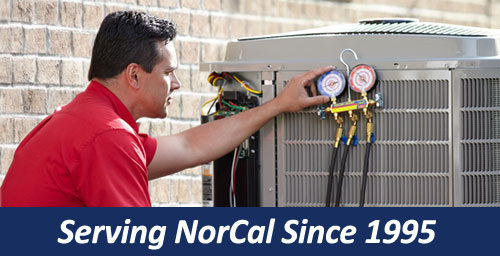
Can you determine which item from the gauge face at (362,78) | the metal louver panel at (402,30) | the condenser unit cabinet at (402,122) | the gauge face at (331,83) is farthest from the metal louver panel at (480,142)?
the gauge face at (331,83)

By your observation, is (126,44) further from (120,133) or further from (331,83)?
(331,83)

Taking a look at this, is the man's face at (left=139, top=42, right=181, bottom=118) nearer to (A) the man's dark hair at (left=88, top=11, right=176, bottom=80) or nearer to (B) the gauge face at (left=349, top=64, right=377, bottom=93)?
(A) the man's dark hair at (left=88, top=11, right=176, bottom=80)

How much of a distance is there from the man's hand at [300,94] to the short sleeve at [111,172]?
700 millimetres

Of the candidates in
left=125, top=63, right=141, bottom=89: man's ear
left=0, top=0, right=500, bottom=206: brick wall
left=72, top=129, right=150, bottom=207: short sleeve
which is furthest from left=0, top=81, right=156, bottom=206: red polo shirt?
left=0, top=0, right=500, bottom=206: brick wall

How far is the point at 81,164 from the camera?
3170mm

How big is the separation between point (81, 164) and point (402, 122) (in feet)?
4.01

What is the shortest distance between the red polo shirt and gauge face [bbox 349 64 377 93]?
2.75 ft

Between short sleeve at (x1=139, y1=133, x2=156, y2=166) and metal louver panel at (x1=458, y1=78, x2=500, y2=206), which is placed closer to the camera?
metal louver panel at (x1=458, y1=78, x2=500, y2=206)

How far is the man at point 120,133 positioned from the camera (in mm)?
3158

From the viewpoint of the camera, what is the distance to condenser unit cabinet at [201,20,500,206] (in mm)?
3562

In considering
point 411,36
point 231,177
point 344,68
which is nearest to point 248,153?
point 231,177

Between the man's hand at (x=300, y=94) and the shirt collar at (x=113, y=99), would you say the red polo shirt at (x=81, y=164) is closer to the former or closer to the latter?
the shirt collar at (x=113, y=99)

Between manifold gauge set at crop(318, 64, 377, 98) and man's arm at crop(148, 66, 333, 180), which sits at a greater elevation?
manifold gauge set at crop(318, 64, 377, 98)

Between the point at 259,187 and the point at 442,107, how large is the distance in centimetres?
79
